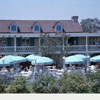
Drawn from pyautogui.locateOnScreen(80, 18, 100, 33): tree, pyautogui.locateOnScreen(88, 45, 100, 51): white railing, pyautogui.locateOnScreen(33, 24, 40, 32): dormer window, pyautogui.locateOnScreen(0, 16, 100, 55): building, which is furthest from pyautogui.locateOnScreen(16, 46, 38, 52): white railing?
pyautogui.locateOnScreen(80, 18, 100, 33): tree

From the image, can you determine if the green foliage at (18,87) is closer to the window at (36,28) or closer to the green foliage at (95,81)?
the green foliage at (95,81)

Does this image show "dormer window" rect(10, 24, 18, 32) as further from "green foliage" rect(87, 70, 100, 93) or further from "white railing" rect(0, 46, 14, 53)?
"green foliage" rect(87, 70, 100, 93)

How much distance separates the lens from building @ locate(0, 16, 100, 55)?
2877 centimetres

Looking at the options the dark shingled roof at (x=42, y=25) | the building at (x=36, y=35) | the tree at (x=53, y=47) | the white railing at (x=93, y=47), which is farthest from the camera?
the dark shingled roof at (x=42, y=25)

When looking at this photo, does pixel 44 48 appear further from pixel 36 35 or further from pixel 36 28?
pixel 36 28

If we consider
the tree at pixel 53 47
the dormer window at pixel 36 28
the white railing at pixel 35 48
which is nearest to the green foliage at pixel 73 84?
the tree at pixel 53 47

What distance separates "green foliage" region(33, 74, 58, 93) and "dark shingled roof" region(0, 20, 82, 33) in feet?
71.8

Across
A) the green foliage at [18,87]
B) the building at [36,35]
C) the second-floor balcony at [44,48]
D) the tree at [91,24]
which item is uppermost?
the tree at [91,24]

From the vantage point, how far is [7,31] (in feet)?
105

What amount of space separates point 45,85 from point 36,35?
18784mm

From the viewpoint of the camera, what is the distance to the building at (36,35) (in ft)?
94.4

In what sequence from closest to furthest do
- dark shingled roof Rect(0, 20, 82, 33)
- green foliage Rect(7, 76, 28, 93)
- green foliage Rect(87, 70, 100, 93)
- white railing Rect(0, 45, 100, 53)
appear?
green foliage Rect(7, 76, 28, 93) < green foliage Rect(87, 70, 100, 93) < white railing Rect(0, 45, 100, 53) < dark shingled roof Rect(0, 20, 82, 33)

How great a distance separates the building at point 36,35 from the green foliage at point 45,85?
17.1 meters

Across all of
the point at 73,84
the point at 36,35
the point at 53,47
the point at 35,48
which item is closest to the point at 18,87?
the point at 73,84
